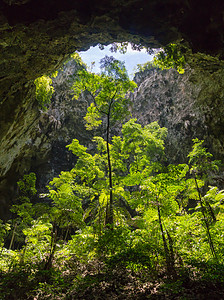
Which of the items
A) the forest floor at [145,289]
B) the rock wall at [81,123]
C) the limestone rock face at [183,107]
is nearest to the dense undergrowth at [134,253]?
the forest floor at [145,289]

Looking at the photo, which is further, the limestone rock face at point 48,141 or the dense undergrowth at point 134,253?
the limestone rock face at point 48,141

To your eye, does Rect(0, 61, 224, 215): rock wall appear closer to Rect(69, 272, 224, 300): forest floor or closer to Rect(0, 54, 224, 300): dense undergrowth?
Rect(0, 54, 224, 300): dense undergrowth

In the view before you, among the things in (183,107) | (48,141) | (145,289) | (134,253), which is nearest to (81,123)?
(48,141)

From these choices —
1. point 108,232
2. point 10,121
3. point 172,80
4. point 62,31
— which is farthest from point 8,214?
point 172,80

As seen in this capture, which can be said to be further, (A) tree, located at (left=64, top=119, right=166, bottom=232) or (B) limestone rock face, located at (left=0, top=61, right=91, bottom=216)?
(B) limestone rock face, located at (left=0, top=61, right=91, bottom=216)

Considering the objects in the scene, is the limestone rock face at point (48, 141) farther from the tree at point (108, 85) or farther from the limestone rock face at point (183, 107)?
the limestone rock face at point (183, 107)

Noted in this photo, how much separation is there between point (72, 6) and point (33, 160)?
17287 mm

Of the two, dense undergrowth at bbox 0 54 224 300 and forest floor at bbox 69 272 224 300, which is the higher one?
dense undergrowth at bbox 0 54 224 300

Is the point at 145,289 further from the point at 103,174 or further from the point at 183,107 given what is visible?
the point at 183,107

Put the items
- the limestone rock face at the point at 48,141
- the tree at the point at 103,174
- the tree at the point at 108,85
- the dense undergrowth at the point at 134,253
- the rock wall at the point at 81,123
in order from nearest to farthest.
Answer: the dense undergrowth at the point at 134,253 < the tree at the point at 103,174 < the tree at the point at 108,85 < the rock wall at the point at 81,123 < the limestone rock face at the point at 48,141

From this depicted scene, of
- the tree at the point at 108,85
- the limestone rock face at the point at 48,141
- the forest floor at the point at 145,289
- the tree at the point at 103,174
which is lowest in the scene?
the forest floor at the point at 145,289

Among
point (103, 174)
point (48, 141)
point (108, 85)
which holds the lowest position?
point (103, 174)

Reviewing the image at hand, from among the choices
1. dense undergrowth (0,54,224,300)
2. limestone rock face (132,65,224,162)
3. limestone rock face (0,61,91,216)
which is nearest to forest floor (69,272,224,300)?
dense undergrowth (0,54,224,300)

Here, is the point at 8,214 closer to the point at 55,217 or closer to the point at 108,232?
the point at 55,217
